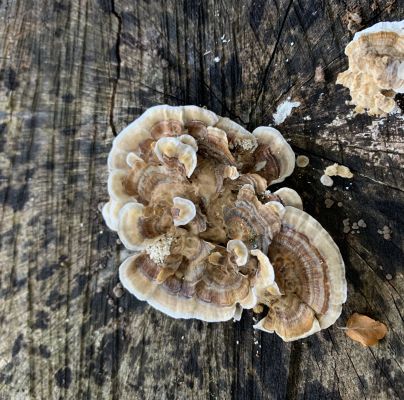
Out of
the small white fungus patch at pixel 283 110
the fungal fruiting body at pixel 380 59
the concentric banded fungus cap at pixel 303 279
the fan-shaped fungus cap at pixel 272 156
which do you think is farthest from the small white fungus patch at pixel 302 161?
the fungal fruiting body at pixel 380 59

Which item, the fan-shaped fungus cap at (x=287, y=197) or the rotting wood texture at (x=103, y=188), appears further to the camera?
the rotting wood texture at (x=103, y=188)

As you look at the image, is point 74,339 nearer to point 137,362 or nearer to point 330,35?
point 137,362

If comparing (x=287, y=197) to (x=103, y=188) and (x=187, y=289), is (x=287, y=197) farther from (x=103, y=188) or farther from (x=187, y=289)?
(x=103, y=188)

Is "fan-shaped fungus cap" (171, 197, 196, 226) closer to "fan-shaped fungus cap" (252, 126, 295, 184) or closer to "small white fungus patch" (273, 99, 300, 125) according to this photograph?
"fan-shaped fungus cap" (252, 126, 295, 184)

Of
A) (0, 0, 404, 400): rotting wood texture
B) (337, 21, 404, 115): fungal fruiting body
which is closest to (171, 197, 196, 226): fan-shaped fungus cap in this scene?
(0, 0, 404, 400): rotting wood texture

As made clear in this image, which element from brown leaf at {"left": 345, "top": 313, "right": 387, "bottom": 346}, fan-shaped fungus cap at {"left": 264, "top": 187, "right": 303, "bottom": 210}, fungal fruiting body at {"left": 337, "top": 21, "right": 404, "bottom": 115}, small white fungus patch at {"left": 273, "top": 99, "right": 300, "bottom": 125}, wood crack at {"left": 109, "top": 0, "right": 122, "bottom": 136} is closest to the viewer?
fungal fruiting body at {"left": 337, "top": 21, "right": 404, "bottom": 115}

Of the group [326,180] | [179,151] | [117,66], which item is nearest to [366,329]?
[326,180]

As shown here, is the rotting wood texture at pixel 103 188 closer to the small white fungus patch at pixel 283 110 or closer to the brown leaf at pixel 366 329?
the small white fungus patch at pixel 283 110
